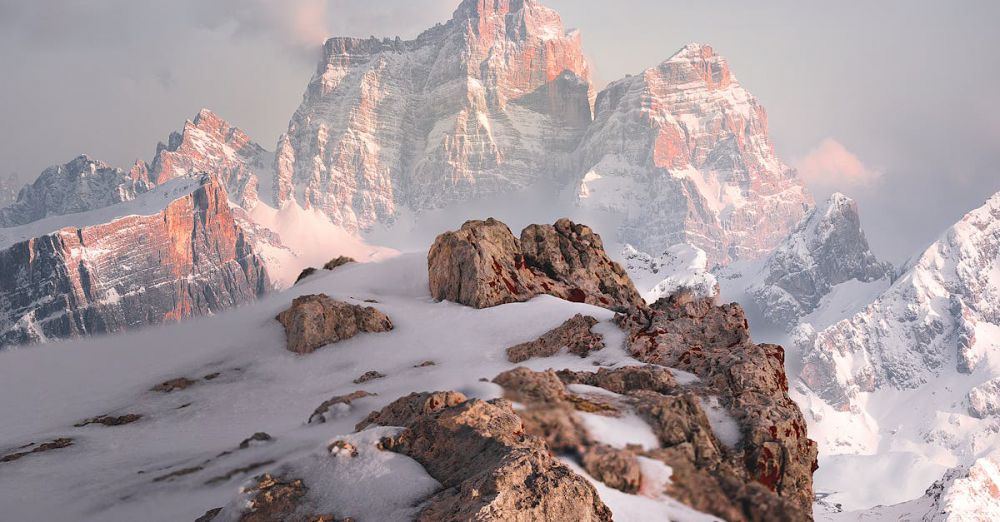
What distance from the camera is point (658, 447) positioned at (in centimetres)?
1348

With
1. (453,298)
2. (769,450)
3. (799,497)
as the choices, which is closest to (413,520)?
(769,450)

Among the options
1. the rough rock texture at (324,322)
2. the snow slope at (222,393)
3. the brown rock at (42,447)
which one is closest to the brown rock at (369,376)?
the snow slope at (222,393)

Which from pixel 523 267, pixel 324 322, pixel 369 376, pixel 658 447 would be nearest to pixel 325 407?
pixel 369 376

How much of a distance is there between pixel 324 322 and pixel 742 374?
17835 millimetres

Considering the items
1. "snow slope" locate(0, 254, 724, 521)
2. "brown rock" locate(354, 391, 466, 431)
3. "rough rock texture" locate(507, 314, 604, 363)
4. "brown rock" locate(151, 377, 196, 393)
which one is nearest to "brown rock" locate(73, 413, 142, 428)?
"snow slope" locate(0, 254, 724, 521)

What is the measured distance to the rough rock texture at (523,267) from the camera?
3488cm

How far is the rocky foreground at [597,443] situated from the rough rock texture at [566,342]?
157 centimetres

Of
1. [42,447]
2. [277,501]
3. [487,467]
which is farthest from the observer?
[42,447]

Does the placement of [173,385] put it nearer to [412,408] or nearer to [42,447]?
[42,447]

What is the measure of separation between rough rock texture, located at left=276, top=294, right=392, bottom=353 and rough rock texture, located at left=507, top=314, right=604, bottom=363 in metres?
7.76

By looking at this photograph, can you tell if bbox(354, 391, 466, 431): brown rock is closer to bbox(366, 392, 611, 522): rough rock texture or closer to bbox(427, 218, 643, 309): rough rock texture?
bbox(366, 392, 611, 522): rough rock texture

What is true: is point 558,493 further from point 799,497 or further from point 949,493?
point 949,493

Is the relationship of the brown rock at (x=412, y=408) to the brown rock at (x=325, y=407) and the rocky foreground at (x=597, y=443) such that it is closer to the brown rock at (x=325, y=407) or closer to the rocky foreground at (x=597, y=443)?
the rocky foreground at (x=597, y=443)

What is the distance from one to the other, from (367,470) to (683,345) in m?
12.3
